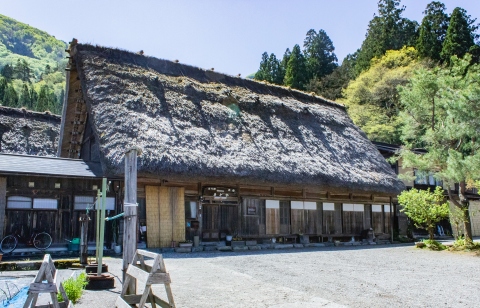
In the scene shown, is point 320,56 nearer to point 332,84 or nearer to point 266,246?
point 332,84

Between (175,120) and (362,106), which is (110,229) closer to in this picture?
(175,120)

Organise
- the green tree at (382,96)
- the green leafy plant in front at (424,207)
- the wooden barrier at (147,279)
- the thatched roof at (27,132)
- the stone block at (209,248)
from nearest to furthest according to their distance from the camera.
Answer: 1. the wooden barrier at (147,279)
2. the stone block at (209,248)
3. the green leafy plant in front at (424,207)
4. the thatched roof at (27,132)
5. the green tree at (382,96)

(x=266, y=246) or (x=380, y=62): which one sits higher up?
(x=380, y=62)

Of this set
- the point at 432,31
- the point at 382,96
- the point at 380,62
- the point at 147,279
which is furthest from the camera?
the point at 432,31

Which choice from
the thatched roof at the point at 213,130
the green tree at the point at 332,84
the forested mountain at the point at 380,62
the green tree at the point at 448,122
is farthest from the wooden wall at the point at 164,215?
the green tree at the point at 332,84

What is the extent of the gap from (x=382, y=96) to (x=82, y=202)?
27575 mm

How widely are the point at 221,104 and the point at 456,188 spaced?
61.7 feet

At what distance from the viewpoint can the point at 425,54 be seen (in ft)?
117

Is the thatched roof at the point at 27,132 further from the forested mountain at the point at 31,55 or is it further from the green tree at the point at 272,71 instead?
the forested mountain at the point at 31,55

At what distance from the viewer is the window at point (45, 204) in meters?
10.9

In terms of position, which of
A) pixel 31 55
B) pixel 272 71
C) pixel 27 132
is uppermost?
pixel 31 55

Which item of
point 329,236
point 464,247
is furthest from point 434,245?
point 329,236

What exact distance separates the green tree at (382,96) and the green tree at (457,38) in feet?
8.43

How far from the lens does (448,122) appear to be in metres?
13.7
